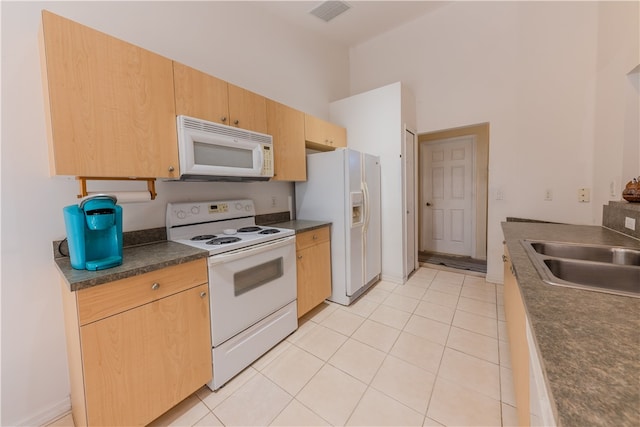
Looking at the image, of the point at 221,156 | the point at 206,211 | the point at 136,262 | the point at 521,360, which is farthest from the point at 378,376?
the point at 221,156

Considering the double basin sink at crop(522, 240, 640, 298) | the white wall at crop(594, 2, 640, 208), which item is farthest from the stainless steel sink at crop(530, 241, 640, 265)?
the white wall at crop(594, 2, 640, 208)

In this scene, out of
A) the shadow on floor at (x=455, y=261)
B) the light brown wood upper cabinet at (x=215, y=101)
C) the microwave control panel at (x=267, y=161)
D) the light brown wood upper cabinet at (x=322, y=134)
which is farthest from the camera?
the shadow on floor at (x=455, y=261)

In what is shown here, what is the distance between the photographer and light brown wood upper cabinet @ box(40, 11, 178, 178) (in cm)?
112

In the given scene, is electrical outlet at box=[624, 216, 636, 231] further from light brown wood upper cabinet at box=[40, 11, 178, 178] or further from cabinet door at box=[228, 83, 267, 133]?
light brown wood upper cabinet at box=[40, 11, 178, 178]

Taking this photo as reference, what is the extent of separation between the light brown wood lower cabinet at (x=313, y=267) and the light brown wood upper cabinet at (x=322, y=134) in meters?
0.99

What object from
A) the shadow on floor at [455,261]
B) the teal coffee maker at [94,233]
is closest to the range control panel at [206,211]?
the teal coffee maker at [94,233]

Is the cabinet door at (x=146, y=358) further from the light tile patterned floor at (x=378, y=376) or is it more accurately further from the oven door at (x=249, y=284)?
the light tile patterned floor at (x=378, y=376)

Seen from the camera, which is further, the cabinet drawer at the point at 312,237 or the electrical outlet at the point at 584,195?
the electrical outlet at the point at 584,195

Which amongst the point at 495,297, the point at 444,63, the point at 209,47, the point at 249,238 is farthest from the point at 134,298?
the point at 444,63

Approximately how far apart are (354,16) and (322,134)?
1566 millimetres

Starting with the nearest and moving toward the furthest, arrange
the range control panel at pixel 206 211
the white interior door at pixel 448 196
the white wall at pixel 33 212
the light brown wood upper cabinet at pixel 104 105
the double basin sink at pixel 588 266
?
1. the double basin sink at pixel 588 266
2. the light brown wood upper cabinet at pixel 104 105
3. the white wall at pixel 33 212
4. the range control panel at pixel 206 211
5. the white interior door at pixel 448 196

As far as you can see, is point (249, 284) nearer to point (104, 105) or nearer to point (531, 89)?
point (104, 105)

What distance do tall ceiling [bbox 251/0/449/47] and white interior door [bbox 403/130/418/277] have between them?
146 centimetres

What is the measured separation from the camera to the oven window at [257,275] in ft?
5.32
